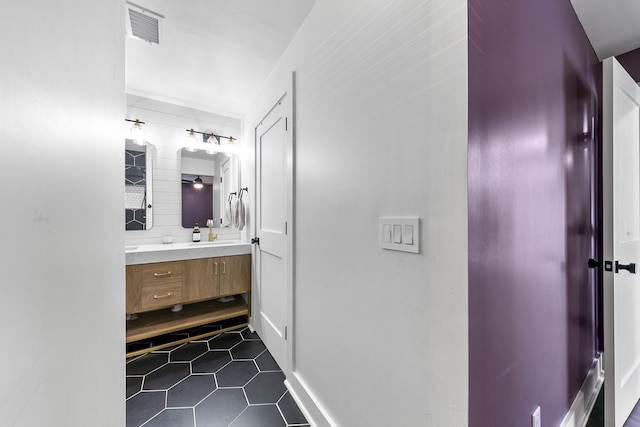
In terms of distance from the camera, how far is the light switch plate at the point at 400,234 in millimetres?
825

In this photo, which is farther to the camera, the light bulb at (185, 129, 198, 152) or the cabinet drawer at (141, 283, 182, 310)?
the light bulb at (185, 129, 198, 152)

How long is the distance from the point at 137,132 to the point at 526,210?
3.19 metres

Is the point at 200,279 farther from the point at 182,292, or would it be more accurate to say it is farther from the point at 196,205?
the point at 196,205

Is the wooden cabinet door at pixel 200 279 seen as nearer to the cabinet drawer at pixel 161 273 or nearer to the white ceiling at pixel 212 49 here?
the cabinet drawer at pixel 161 273

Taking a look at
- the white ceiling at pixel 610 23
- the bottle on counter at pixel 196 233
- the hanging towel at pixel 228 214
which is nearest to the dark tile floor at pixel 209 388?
the bottle on counter at pixel 196 233

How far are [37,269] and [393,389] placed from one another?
1073 millimetres

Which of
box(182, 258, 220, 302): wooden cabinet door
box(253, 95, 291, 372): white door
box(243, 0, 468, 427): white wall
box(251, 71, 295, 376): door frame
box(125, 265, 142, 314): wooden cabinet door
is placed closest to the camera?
box(243, 0, 468, 427): white wall

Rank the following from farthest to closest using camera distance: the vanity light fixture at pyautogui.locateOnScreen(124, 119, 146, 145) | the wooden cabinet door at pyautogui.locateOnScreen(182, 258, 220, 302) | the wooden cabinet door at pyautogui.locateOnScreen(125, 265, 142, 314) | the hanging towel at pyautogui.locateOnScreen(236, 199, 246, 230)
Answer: the hanging towel at pyautogui.locateOnScreen(236, 199, 246, 230), the vanity light fixture at pyautogui.locateOnScreen(124, 119, 146, 145), the wooden cabinet door at pyautogui.locateOnScreen(182, 258, 220, 302), the wooden cabinet door at pyautogui.locateOnScreen(125, 265, 142, 314)

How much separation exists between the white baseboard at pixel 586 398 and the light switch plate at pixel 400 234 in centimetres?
144

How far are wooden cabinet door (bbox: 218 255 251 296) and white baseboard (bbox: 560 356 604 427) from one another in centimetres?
245

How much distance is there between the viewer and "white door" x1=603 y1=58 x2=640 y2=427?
1.31 metres

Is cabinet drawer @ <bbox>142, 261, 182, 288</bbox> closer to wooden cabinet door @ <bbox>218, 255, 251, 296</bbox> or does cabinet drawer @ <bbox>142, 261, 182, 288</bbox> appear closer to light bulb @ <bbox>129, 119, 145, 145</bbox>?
wooden cabinet door @ <bbox>218, 255, 251, 296</bbox>

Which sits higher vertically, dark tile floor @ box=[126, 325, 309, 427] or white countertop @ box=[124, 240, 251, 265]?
white countertop @ box=[124, 240, 251, 265]

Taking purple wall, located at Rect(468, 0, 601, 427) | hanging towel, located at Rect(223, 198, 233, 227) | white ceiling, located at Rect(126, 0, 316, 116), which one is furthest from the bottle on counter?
purple wall, located at Rect(468, 0, 601, 427)
